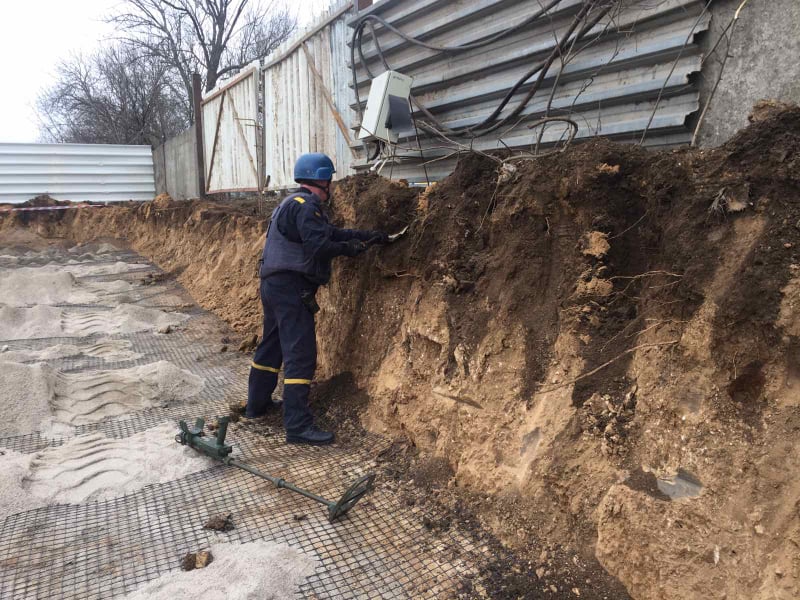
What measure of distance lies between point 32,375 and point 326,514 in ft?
10.3

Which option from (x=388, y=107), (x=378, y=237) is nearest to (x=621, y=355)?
(x=378, y=237)

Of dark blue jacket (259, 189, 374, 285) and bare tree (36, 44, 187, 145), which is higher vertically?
bare tree (36, 44, 187, 145)

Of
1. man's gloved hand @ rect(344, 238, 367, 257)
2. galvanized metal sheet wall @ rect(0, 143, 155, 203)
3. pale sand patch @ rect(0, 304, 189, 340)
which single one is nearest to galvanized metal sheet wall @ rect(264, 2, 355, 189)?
pale sand patch @ rect(0, 304, 189, 340)

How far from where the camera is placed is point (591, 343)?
2.75 meters

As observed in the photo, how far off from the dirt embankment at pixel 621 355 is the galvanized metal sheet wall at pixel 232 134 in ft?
22.4

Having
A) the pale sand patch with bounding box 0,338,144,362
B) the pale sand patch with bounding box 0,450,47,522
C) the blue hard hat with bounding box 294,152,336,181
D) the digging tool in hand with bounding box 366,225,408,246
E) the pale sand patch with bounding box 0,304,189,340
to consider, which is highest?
the blue hard hat with bounding box 294,152,336,181

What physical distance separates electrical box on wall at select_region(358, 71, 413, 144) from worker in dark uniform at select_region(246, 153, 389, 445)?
48.1 inches

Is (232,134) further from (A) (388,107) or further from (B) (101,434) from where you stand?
(B) (101,434)

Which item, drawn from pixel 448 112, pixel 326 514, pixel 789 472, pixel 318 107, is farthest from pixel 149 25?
pixel 789 472

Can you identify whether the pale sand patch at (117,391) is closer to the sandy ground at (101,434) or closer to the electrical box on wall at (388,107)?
the sandy ground at (101,434)

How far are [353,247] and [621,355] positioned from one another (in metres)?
2.12

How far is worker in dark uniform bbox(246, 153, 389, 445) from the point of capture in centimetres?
393

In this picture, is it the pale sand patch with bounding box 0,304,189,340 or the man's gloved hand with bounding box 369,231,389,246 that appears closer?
the man's gloved hand with bounding box 369,231,389,246

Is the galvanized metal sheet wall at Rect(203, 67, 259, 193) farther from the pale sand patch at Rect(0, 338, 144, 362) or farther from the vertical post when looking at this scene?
the pale sand patch at Rect(0, 338, 144, 362)
